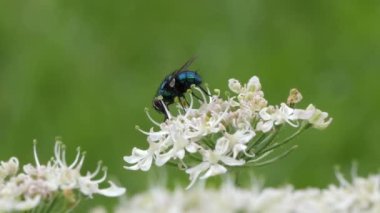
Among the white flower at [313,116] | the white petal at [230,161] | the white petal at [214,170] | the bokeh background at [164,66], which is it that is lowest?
the white petal at [214,170]

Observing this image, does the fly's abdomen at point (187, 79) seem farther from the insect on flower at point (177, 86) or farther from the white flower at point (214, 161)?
the white flower at point (214, 161)

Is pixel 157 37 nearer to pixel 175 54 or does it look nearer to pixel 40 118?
pixel 175 54

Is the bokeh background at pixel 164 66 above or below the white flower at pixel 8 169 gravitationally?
above

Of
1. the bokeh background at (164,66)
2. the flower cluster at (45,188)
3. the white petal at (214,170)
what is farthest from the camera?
the bokeh background at (164,66)

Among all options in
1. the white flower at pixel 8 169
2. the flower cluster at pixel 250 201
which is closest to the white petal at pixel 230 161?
the flower cluster at pixel 250 201

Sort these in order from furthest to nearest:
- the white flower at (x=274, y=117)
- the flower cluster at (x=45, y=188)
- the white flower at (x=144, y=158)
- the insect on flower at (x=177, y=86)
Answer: the insect on flower at (x=177, y=86) < the white flower at (x=144, y=158) < the white flower at (x=274, y=117) < the flower cluster at (x=45, y=188)

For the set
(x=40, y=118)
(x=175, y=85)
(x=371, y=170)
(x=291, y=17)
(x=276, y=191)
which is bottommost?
(x=276, y=191)

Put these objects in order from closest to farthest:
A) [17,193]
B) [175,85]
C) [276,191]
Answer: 1. [276,191]
2. [17,193]
3. [175,85]

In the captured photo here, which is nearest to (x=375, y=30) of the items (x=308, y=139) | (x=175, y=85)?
(x=308, y=139)
